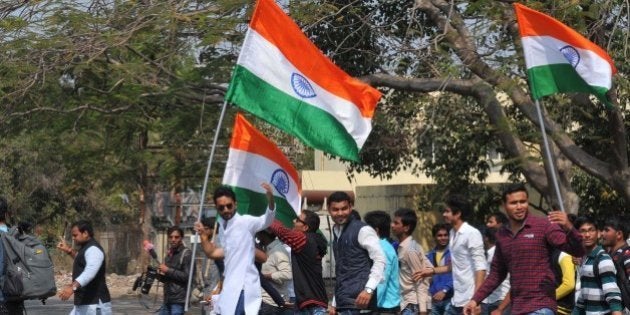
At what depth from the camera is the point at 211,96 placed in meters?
16.0

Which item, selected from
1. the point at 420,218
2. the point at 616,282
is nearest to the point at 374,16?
the point at 616,282

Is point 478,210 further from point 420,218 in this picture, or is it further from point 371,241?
point 371,241

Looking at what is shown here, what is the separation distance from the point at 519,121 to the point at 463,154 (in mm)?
4249

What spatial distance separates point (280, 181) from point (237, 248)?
0.99 meters

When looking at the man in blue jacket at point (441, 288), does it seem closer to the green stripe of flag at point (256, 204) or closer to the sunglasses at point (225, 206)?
the green stripe of flag at point (256, 204)

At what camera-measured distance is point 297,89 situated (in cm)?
989

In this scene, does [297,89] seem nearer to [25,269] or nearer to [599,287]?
[599,287]

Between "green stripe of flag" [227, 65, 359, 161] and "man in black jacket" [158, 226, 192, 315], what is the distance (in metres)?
3.61

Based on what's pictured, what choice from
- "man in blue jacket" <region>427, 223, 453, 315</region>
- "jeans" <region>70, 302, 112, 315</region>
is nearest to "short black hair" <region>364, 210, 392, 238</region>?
"man in blue jacket" <region>427, 223, 453, 315</region>

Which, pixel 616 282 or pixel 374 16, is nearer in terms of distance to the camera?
pixel 616 282

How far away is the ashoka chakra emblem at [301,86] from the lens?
389 inches

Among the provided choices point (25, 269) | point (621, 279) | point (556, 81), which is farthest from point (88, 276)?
point (621, 279)


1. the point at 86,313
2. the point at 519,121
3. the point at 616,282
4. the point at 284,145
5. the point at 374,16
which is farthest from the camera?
the point at 284,145

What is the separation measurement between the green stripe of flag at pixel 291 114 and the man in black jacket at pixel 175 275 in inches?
142
